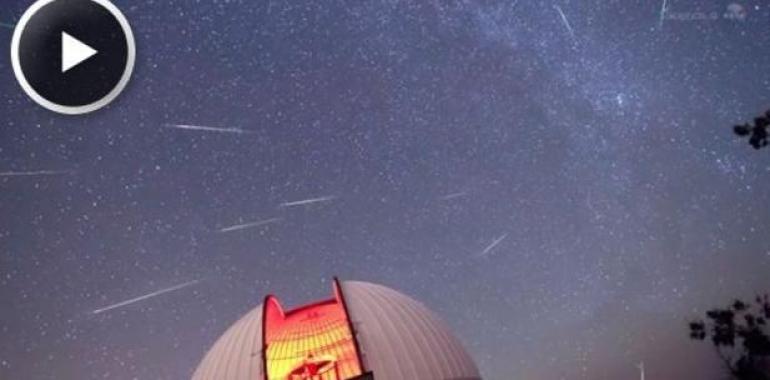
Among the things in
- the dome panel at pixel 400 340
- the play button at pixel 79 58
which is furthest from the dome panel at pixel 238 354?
the play button at pixel 79 58

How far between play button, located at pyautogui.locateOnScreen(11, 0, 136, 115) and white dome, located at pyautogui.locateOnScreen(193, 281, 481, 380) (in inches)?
273

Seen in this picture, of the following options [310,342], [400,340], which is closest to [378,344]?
[400,340]

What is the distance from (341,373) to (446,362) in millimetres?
2553

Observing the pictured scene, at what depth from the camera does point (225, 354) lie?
532 inches

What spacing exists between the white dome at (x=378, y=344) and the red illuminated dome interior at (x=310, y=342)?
0.09 meters

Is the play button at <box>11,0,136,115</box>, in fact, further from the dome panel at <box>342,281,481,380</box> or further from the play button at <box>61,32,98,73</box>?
the dome panel at <box>342,281,481,380</box>

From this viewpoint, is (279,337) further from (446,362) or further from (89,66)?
(89,66)

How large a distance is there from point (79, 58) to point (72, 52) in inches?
5.2

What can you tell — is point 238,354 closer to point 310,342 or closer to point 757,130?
point 310,342

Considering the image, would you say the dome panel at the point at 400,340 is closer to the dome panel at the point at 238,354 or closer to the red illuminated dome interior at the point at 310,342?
the red illuminated dome interior at the point at 310,342

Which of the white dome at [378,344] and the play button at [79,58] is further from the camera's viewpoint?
the white dome at [378,344]

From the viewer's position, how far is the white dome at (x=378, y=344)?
1242 centimetres

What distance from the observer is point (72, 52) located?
7.38 meters

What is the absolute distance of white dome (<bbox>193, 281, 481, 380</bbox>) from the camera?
12422 mm
